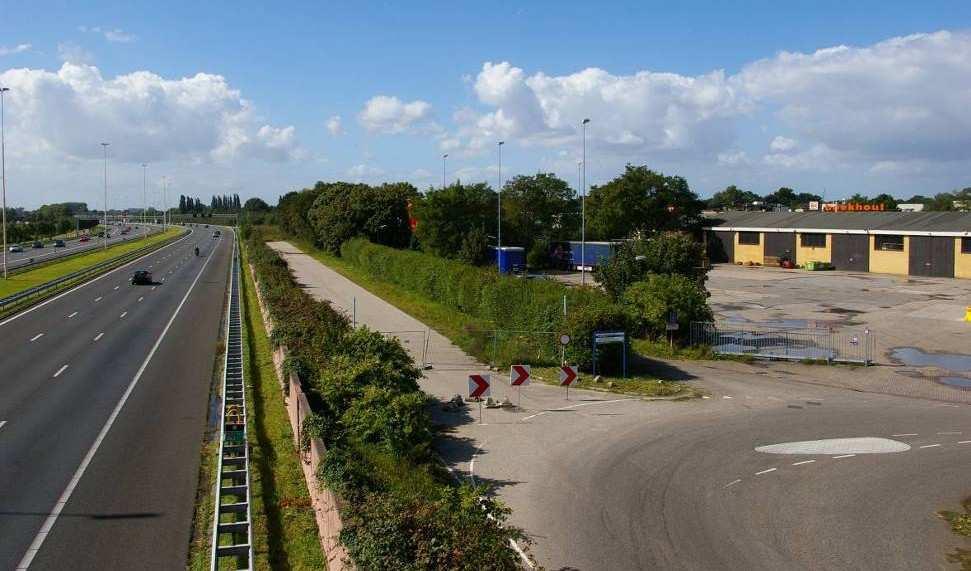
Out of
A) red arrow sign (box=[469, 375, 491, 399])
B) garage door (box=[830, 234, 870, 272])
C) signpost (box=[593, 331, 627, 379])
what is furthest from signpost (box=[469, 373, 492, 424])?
garage door (box=[830, 234, 870, 272])

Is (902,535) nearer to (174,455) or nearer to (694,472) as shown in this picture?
(694,472)

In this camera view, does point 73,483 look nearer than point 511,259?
Yes

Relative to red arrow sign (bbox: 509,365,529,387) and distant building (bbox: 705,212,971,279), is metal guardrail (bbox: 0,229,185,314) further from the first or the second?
distant building (bbox: 705,212,971,279)

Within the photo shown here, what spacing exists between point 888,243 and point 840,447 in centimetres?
5581

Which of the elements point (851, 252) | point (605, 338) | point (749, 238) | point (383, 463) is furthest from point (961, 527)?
point (749, 238)

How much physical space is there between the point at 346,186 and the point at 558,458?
269ft

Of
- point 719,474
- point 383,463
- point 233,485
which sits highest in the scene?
point 383,463

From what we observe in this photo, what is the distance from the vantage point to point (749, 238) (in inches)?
3201

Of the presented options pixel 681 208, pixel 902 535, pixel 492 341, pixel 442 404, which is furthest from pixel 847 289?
pixel 902 535

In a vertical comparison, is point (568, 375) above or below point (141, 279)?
below

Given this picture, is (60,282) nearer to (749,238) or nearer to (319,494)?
(319,494)

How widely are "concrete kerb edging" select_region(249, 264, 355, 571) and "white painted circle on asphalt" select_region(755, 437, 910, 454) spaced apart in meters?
10.5

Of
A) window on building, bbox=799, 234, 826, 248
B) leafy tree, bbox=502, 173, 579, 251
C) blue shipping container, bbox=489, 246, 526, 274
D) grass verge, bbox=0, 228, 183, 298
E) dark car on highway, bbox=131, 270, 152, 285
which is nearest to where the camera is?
grass verge, bbox=0, 228, 183, 298

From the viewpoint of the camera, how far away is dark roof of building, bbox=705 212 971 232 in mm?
66256
